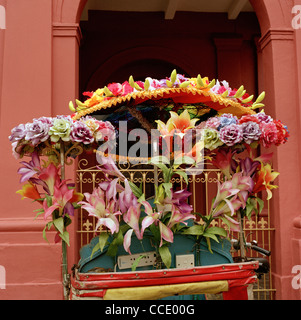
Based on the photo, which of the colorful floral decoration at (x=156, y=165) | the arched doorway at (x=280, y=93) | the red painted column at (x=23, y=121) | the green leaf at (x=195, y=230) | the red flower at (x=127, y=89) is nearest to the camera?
the colorful floral decoration at (x=156, y=165)

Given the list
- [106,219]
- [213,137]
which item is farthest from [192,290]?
[213,137]

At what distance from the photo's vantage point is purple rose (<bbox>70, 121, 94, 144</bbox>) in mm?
2473

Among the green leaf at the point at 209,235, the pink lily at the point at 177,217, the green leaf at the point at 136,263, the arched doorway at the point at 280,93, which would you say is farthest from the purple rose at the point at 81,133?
the arched doorway at the point at 280,93

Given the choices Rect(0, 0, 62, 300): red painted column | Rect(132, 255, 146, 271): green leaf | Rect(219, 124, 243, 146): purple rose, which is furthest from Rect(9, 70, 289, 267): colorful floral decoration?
Rect(0, 0, 62, 300): red painted column

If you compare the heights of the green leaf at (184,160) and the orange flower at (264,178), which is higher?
the green leaf at (184,160)

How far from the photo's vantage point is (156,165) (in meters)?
2.62

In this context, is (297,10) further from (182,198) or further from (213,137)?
(182,198)

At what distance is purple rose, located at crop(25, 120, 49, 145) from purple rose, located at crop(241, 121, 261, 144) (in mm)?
1224

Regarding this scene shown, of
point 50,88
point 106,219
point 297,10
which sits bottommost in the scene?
point 106,219

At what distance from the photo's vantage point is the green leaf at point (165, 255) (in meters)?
2.39

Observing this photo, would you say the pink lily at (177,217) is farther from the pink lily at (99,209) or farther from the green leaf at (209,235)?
the pink lily at (99,209)

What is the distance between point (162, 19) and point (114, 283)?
695cm

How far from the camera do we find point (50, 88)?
493 centimetres

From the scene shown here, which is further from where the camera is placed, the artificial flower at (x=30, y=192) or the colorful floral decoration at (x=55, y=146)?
the artificial flower at (x=30, y=192)
